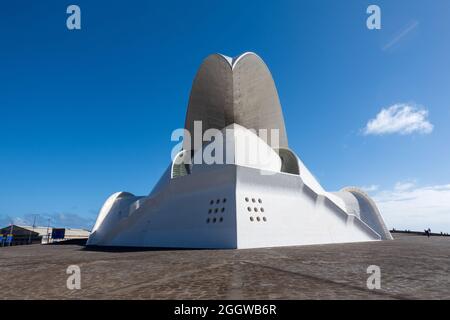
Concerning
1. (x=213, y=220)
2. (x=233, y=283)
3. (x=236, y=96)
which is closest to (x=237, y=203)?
(x=213, y=220)

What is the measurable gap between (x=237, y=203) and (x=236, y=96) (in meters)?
15.4

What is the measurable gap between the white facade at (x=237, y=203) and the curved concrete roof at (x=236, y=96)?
0.11 m

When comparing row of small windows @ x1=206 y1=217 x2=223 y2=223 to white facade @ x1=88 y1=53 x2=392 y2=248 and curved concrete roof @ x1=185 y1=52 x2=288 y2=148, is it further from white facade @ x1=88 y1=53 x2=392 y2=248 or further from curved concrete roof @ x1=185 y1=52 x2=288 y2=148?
curved concrete roof @ x1=185 y1=52 x2=288 y2=148

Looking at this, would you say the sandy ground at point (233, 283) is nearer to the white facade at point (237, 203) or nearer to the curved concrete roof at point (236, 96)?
the white facade at point (237, 203)

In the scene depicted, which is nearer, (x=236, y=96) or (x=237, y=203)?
(x=237, y=203)

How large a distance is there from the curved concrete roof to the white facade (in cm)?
11

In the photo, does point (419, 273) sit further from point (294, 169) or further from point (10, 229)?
point (10, 229)

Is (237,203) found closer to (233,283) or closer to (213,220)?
(213,220)

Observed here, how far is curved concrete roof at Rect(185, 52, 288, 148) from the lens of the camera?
88.0ft

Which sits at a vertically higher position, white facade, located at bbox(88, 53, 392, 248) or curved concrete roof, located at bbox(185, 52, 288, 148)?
curved concrete roof, located at bbox(185, 52, 288, 148)

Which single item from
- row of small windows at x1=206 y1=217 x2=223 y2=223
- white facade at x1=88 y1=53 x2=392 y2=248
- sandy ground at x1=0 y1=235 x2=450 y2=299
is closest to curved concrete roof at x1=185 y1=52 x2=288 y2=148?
white facade at x1=88 y1=53 x2=392 y2=248

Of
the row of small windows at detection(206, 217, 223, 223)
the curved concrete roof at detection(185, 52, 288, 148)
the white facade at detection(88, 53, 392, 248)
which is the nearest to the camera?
the row of small windows at detection(206, 217, 223, 223)

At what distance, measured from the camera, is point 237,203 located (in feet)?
49.9

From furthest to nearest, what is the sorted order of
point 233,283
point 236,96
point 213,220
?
point 236,96
point 213,220
point 233,283
